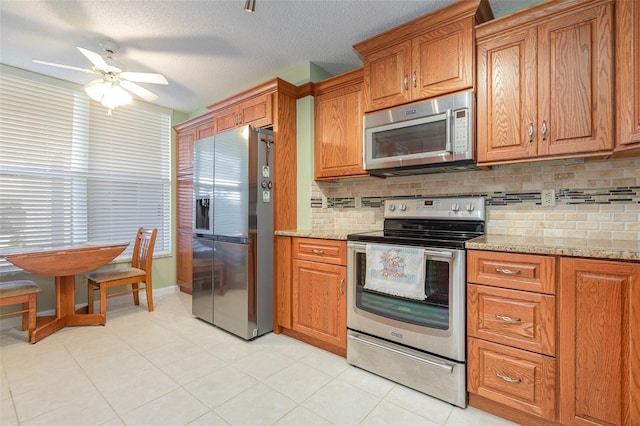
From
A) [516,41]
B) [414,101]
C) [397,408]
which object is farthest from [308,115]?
[397,408]

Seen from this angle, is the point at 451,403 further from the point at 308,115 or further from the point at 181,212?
the point at 181,212

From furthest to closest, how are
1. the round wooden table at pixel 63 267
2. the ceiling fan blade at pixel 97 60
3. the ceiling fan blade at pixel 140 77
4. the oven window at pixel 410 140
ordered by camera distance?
the round wooden table at pixel 63 267 → the ceiling fan blade at pixel 140 77 → the ceiling fan blade at pixel 97 60 → the oven window at pixel 410 140

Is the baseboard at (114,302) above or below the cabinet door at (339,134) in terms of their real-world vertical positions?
below

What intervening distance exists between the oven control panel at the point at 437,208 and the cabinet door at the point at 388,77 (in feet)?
2.57

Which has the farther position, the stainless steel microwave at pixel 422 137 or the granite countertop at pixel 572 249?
the stainless steel microwave at pixel 422 137

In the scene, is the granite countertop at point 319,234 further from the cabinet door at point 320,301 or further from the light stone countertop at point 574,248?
the light stone countertop at point 574,248

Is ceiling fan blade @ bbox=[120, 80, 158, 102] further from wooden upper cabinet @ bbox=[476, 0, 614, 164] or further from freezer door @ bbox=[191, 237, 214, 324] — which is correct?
wooden upper cabinet @ bbox=[476, 0, 614, 164]

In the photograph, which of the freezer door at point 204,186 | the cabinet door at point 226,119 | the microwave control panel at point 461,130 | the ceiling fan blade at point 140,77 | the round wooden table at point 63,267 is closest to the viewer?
the microwave control panel at point 461,130

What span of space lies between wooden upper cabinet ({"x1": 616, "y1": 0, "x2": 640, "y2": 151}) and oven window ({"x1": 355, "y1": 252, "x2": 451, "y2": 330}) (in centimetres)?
106

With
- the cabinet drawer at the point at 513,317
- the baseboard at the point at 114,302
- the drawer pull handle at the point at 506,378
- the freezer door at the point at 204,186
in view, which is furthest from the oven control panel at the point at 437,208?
the baseboard at the point at 114,302

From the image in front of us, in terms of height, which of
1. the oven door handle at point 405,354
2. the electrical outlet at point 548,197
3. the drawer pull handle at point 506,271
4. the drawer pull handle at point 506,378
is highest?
the electrical outlet at point 548,197

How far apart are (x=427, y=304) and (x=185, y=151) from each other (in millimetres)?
3673

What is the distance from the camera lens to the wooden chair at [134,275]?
2.97 m

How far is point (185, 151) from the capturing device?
13.4 feet
